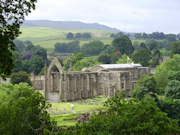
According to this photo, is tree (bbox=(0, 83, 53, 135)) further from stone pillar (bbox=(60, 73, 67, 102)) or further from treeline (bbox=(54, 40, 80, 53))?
treeline (bbox=(54, 40, 80, 53))

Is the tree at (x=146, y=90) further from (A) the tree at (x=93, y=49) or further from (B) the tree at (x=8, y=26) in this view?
(A) the tree at (x=93, y=49)

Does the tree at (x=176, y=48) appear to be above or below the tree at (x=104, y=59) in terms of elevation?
above

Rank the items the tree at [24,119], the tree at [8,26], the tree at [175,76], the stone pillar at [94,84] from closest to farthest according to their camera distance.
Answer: the tree at [8,26], the tree at [24,119], the tree at [175,76], the stone pillar at [94,84]

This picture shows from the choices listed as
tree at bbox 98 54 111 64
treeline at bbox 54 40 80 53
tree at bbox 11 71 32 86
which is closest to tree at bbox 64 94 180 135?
tree at bbox 11 71 32 86

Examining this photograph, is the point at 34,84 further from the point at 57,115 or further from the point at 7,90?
the point at 57,115

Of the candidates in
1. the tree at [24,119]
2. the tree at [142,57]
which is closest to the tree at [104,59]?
the tree at [142,57]

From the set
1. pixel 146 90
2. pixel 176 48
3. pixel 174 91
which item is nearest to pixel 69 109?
pixel 146 90

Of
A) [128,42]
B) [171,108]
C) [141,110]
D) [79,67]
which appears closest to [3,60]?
[141,110]

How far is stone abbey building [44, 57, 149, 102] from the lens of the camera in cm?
7059

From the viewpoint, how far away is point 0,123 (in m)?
31.9

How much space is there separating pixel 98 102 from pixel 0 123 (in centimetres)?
3678

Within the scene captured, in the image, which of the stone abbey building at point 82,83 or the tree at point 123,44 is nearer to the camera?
the stone abbey building at point 82,83

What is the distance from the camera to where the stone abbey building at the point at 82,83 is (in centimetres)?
7059

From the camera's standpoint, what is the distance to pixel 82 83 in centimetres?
7462
